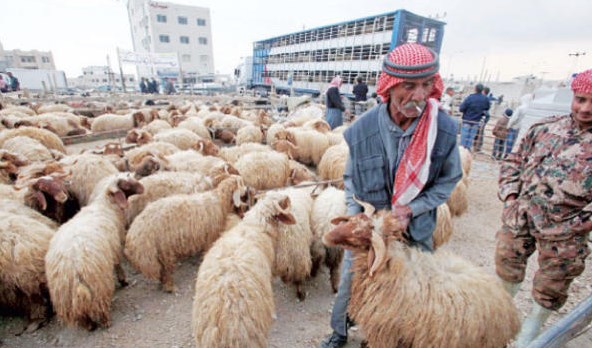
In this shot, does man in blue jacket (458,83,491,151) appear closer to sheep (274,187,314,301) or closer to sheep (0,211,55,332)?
sheep (274,187,314,301)

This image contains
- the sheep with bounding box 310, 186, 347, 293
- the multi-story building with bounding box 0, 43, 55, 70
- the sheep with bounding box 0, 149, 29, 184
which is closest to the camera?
the sheep with bounding box 310, 186, 347, 293

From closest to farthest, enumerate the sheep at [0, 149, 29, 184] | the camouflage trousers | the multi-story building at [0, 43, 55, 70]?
the camouflage trousers, the sheep at [0, 149, 29, 184], the multi-story building at [0, 43, 55, 70]

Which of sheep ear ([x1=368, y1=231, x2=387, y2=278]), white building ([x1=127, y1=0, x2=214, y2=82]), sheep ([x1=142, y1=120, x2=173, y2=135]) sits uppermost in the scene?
white building ([x1=127, y1=0, x2=214, y2=82])

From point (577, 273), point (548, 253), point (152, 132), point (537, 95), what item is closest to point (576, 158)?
point (548, 253)

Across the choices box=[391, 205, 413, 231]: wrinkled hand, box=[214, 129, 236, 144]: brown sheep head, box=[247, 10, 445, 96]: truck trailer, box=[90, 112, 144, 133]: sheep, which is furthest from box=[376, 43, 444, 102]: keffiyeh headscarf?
box=[247, 10, 445, 96]: truck trailer

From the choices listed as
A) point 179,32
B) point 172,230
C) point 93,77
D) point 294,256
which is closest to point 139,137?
point 172,230

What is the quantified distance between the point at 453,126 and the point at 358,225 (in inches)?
39.1

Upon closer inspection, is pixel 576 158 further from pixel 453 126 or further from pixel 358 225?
pixel 358 225

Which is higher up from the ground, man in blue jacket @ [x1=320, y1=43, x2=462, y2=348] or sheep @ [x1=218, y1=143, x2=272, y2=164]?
man in blue jacket @ [x1=320, y1=43, x2=462, y2=348]

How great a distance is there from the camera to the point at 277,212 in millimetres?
3400

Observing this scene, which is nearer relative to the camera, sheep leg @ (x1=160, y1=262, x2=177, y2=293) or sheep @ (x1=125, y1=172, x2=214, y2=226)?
sheep leg @ (x1=160, y1=262, x2=177, y2=293)

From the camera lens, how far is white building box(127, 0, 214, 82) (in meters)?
54.1

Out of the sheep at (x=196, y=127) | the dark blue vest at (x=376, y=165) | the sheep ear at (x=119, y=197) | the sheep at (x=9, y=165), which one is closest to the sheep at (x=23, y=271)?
the sheep ear at (x=119, y=197)

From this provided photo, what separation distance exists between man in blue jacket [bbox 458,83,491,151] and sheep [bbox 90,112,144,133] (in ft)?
39.0
